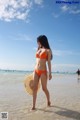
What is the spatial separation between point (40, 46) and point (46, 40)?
0.25 m

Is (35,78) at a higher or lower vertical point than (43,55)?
lower

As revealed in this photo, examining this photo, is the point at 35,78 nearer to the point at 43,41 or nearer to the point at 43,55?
the point at 43,55

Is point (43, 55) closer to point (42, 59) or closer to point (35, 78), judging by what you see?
point (42, 59)

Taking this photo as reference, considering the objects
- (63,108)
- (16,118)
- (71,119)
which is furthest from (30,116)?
(63,108)

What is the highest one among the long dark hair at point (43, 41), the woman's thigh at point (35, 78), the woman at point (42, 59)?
the long dark hair at point (43, 41)

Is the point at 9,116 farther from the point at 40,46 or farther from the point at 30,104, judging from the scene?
the point at 40,46

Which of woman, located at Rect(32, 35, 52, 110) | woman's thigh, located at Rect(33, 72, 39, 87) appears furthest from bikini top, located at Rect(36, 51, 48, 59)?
woman's thigh, located at Rect(33, 72, 39, 87)

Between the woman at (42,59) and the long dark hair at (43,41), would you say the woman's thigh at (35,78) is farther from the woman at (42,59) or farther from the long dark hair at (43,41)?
the long dark hair at (43,41)

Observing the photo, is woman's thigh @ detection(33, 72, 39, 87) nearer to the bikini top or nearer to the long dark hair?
the bikini top

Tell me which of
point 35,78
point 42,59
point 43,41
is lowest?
point 35,78

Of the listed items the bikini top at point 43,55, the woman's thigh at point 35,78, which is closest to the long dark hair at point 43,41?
the bikini top at point 43,55

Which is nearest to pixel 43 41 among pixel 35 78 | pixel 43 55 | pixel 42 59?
pixel 43 55

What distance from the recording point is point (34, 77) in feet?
21.5

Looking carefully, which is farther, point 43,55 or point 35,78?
point 35,78
